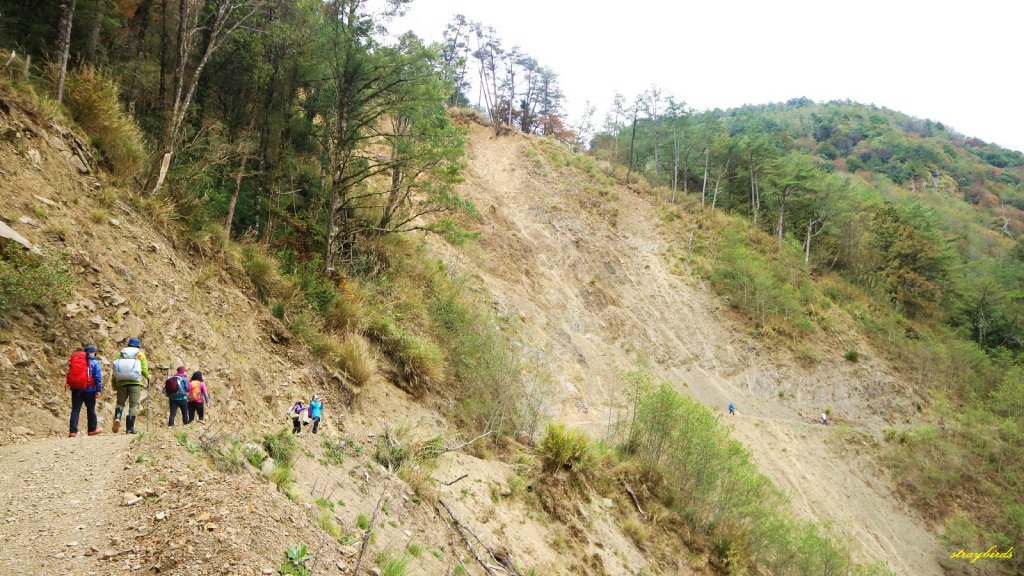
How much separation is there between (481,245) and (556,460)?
1666 centimetres

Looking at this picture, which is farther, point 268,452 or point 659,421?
point 659,421

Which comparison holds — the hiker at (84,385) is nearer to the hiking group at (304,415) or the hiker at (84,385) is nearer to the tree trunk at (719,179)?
the hiking group at (304,415)

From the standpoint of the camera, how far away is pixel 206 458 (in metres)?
5.19

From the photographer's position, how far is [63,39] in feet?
33.5

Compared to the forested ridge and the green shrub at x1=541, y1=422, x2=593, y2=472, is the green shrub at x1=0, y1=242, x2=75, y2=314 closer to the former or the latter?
the forested ridge

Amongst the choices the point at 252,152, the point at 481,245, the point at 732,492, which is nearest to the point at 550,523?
the point at 732,492

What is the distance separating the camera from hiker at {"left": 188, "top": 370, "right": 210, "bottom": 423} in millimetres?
7180

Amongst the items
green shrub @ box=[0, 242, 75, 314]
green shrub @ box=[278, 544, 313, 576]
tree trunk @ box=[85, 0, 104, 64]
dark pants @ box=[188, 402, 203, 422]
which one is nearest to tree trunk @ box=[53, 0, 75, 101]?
tree trunk @ box=[85, 0, 104, 64]

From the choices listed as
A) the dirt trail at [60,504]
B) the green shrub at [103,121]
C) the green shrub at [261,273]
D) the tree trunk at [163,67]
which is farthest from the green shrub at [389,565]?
the tree trunk at [163,67]

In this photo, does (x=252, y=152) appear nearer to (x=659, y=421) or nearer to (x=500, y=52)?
(x=659, y=421)

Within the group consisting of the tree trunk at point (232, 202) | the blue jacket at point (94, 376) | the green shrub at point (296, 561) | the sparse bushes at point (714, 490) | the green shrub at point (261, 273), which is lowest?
the sparse bushes at point (714, 490)

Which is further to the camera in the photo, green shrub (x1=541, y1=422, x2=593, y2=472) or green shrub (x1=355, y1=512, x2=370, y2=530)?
green shrub (x1=541, y1=422, x2=593, y2=472)

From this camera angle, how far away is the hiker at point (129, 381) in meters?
6.25

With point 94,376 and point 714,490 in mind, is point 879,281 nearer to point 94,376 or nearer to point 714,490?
point 714,490
